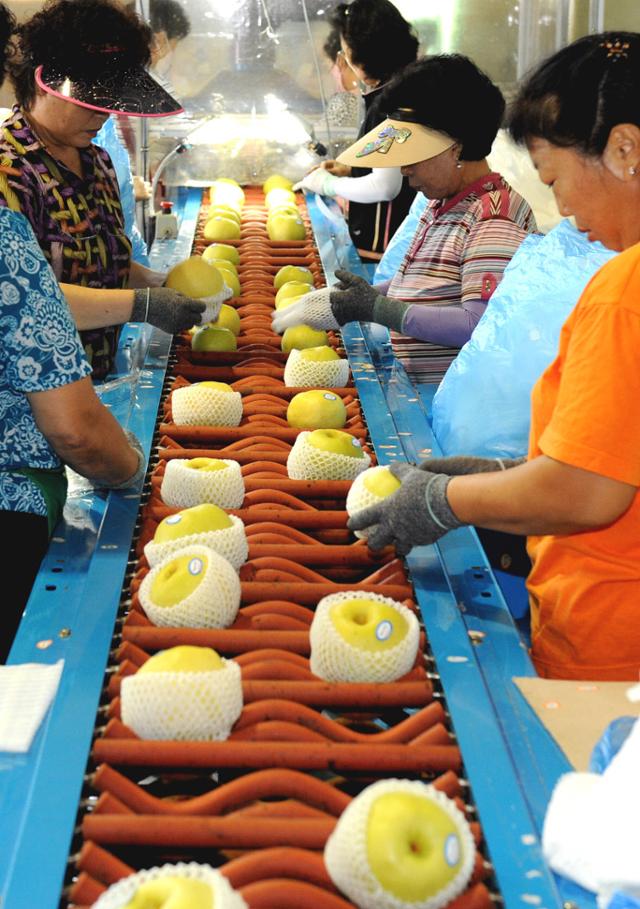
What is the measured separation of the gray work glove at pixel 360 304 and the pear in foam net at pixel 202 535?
56.3 inches

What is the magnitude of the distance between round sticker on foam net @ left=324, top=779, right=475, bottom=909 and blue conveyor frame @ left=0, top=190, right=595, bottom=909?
61mm

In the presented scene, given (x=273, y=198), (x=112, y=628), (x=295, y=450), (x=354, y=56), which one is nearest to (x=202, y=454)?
(x=295, y=450)

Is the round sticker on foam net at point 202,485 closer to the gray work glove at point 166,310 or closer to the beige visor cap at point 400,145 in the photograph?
the gray work glove at point 166,310

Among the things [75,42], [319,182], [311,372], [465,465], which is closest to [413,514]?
[465,465]

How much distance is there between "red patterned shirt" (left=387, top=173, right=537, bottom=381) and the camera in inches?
120

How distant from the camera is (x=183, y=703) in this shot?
1.49 metres

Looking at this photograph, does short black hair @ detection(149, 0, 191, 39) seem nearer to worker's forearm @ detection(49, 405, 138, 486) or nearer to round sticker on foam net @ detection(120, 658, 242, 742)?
A: worker's forearm @ detection(49, 405, 138, 486)

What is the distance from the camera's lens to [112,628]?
69.6 inches

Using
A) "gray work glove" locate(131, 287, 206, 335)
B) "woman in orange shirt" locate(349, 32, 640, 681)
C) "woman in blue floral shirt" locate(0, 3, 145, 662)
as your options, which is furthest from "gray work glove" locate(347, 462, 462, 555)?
"gray work glove" locate(131, 287, 206, 335)

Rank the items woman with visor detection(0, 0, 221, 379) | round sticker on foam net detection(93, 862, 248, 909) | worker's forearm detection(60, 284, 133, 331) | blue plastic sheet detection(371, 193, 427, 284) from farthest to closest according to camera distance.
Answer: blue plastic sheet detection(371, 193, 427, 284) → worker's forearm detection(60, 284, 133, 331) → woman with visor detection(0, 0, 221, 379) → round sticker on foam net detection(93, 862, 248, 909)

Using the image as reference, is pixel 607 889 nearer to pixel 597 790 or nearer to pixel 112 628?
pixel 597 790

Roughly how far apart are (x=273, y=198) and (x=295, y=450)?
309 centimetres

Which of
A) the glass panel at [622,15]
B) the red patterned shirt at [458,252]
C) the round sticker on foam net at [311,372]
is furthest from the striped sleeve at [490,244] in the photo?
the glass panel at [622,15]

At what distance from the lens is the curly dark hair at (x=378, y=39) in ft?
14.2
